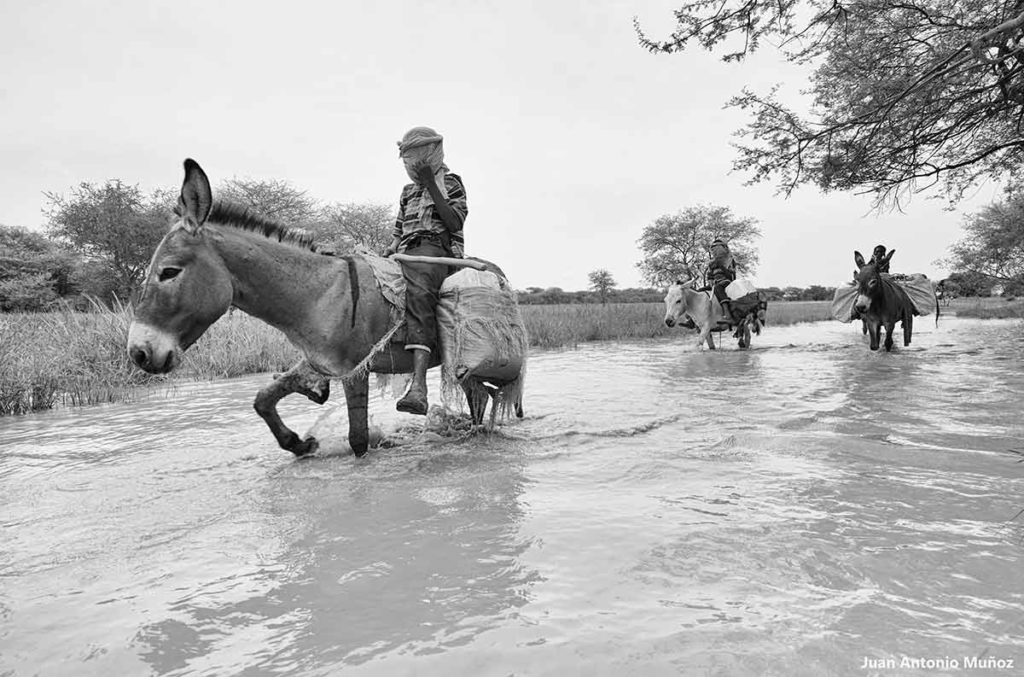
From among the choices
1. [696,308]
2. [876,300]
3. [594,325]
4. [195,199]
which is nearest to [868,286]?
[876,300]

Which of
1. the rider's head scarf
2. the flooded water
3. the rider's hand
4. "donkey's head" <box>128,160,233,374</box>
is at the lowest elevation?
the flooded water

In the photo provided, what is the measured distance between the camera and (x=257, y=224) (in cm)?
414

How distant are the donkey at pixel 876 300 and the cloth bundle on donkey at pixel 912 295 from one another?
1535 mm

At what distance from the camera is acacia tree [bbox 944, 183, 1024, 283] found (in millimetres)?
23250

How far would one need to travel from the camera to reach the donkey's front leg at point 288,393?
4.21 metres

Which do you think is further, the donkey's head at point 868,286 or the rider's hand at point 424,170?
the donkey's head at point 868,286

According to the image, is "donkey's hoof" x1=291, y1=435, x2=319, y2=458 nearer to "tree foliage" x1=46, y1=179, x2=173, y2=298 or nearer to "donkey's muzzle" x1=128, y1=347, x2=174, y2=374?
"donkey's muzzle" x1=128, y1=347, x2=174, y2=374

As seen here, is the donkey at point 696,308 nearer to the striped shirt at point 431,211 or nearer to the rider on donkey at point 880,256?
the rider on donkey at point 880,256

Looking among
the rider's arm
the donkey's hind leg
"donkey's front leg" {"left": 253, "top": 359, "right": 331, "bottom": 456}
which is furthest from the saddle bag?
"donkey's front leg" {"left": 253, "top": 359, "right": 331, "bottom": 456}

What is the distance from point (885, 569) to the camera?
2.14m

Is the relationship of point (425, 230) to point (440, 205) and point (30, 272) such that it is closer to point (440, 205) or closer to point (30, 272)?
point (440, 205)

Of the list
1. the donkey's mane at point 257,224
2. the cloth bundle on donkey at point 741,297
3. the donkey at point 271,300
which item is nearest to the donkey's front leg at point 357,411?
the donkey at point 271,300

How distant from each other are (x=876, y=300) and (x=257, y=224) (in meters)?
11.7

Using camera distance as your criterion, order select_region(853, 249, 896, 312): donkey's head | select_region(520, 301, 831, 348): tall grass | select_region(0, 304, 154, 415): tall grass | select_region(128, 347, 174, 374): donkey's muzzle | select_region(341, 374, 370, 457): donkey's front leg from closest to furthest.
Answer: select_region(128, 347, 174, 374): donkey's muzzle → select_region(341, 374, 370, 457): donkey's front leg → select_region(0, 304, 154, 415): tall grass → select_region(853, 249, 896, 312): donkey's head → select_region(520, 301, 831, 348): tall grass
